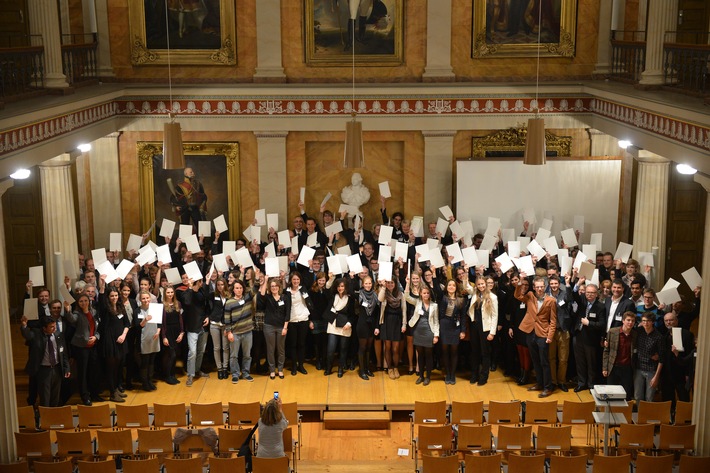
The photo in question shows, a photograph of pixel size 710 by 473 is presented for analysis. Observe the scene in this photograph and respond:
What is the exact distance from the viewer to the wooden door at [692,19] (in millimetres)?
17438

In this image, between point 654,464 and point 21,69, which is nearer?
point 654,464

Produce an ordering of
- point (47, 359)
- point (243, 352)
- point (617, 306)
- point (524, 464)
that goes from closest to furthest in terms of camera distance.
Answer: point (524, 464), point (47, 359), point (617, 306), point (243, 352)

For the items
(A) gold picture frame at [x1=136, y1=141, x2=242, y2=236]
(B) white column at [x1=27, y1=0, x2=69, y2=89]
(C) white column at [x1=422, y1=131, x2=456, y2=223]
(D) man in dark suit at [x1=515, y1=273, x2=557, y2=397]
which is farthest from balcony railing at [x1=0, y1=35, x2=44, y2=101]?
(D) man in dark suit at [x1=515, y1=273, x2=557, y2=397]

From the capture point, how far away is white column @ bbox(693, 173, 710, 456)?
38.0ft

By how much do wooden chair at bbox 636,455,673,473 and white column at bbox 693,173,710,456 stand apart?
118 cm

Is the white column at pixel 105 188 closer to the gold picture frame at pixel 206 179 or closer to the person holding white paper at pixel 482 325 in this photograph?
the gold picture frame at pixel 206 179

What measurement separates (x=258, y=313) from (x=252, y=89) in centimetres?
524

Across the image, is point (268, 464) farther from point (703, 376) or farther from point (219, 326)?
point (703, 376)

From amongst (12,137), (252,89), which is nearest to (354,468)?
(12,137)

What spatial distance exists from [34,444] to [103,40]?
29.1 ft

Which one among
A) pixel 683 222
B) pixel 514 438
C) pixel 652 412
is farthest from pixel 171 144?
pixel 683 222

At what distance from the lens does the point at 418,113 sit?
58.0 ft

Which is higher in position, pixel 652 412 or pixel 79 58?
pixel 79 58

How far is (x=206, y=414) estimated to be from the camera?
12.2 m
